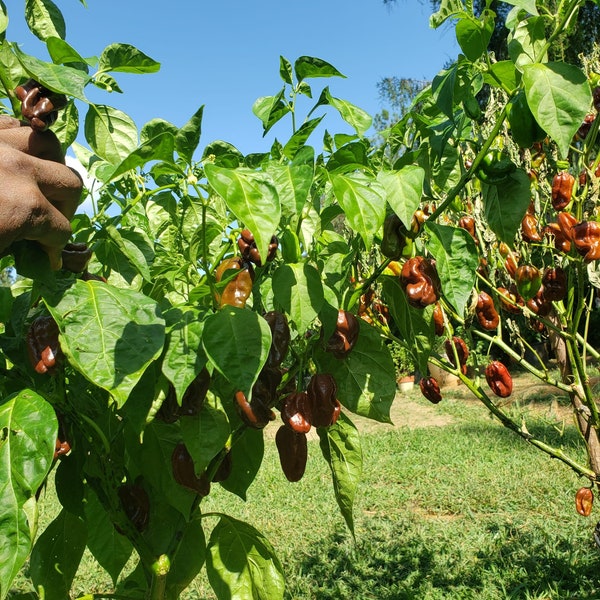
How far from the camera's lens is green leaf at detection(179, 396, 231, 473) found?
818mm

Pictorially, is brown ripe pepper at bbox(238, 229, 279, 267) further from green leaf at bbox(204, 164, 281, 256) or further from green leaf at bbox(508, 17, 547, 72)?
green leaf at bbox(508, 17, 547, 72)

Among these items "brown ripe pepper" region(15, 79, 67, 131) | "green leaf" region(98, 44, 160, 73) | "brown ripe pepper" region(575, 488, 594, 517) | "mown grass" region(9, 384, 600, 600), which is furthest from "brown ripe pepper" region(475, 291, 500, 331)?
"brown ripe pepper" region(15, 79, 67, 131)

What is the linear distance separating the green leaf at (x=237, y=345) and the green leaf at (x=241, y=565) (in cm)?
51

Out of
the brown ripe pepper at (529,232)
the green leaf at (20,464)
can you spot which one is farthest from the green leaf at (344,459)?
the brown ripe pepper at (529,232)

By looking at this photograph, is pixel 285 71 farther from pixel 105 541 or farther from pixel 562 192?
pixel 562 192

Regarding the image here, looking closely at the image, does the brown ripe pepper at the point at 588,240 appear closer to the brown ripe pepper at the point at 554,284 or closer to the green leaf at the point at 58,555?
the brown ripe pepper at the point at 554,284

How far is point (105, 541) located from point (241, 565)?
24cm

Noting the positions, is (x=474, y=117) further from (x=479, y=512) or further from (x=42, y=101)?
(x=479, y=512)

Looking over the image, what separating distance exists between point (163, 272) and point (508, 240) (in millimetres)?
501

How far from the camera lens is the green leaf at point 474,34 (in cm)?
80

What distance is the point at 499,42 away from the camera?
9.63 m

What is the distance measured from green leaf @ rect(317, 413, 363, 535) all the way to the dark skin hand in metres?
0.49

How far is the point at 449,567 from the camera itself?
3.02m

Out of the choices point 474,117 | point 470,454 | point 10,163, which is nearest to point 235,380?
point 10,163
